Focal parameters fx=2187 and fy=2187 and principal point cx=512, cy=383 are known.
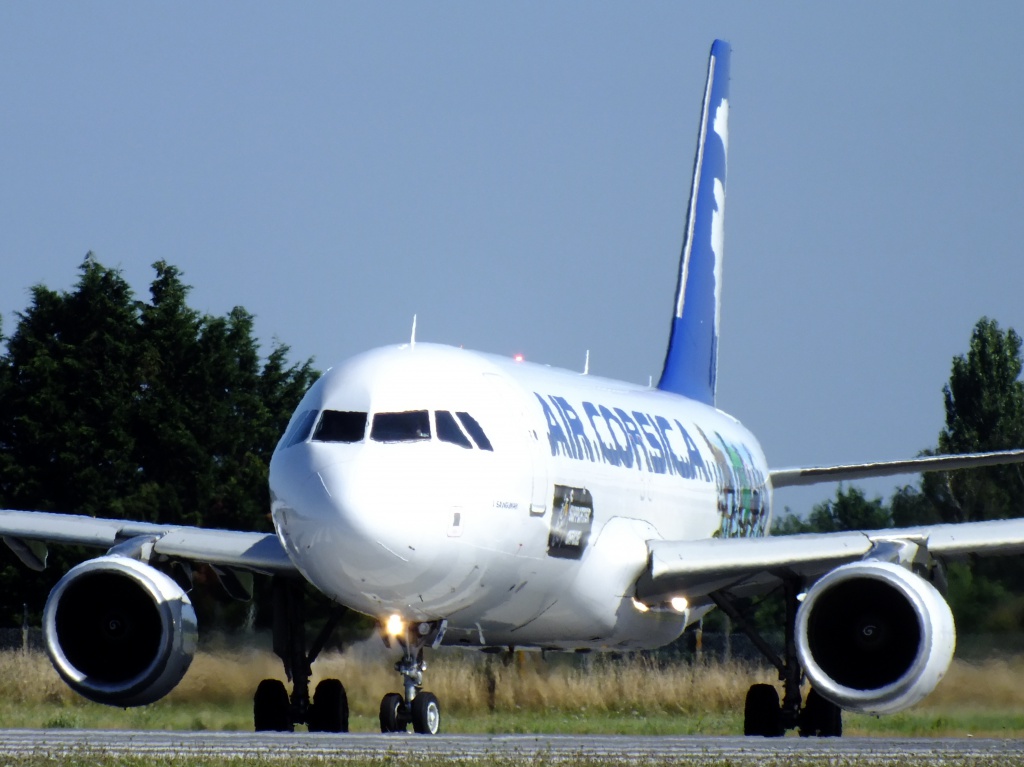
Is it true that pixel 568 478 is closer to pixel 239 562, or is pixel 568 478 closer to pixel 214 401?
pixel 239 562

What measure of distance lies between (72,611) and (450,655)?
866 centimetres

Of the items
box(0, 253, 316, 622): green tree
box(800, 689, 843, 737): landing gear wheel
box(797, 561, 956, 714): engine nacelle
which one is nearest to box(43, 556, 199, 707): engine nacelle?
box(797, 561, 956, 714): engine nacelle

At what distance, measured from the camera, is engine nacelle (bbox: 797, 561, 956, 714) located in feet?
56.5


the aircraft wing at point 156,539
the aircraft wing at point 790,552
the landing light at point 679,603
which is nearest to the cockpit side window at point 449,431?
the aircraft wing at point 156,539

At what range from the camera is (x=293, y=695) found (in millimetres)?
20016

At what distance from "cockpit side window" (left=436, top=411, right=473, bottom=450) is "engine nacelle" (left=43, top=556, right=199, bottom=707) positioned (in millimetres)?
3046

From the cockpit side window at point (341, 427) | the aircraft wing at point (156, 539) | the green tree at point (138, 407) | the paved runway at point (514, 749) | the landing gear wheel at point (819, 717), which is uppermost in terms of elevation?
the green tree at point (138, 407)

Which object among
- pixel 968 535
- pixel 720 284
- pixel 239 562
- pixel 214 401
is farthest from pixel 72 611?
pixel 214 401

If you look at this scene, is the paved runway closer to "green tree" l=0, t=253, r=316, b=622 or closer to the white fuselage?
the white fuselage

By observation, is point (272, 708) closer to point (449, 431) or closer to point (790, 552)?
point (449, 431)

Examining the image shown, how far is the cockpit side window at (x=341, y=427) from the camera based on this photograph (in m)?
16.8

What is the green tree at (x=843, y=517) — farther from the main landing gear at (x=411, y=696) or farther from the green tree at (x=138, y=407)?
the main landing gear at (x=411, y=696)

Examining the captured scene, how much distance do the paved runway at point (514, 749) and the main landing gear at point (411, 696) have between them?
0.26 metres

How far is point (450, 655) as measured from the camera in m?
26.8
